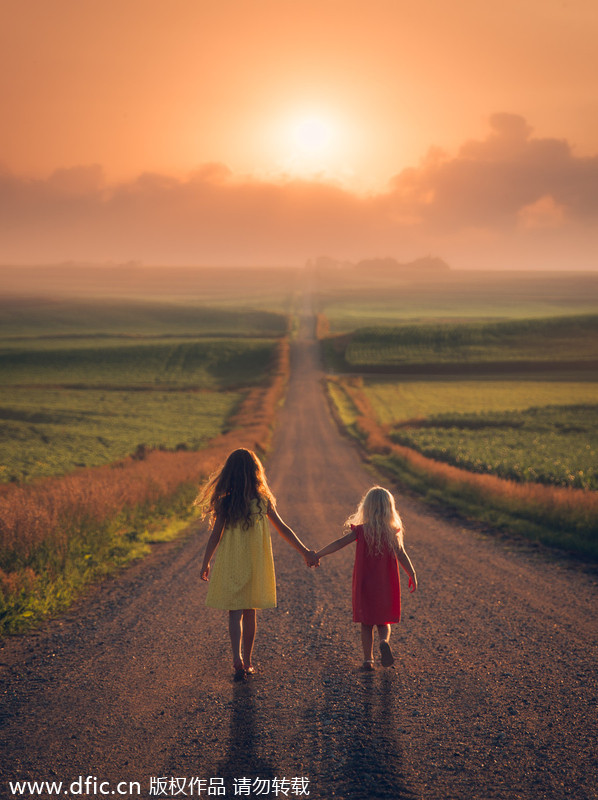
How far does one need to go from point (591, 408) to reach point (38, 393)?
4910cm

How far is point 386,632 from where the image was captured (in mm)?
7727

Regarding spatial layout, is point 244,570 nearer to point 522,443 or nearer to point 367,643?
point 367,643

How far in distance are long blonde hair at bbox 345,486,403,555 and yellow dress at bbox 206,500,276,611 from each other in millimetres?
1202

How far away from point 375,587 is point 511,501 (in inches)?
514

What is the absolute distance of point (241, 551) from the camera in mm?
7406

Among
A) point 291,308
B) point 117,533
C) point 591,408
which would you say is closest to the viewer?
point 117,533

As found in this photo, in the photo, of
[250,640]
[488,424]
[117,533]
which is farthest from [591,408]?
[250,640]

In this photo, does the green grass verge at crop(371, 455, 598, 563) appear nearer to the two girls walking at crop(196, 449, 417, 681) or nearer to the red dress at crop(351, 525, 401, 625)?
the red dress at crop(351, 525, 401, 625)

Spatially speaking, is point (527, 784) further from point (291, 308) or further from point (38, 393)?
point (291, 308)

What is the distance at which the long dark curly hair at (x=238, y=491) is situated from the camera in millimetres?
7414

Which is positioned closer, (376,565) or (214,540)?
(214,540)

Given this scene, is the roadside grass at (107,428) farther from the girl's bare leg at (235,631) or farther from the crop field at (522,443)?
the crop field at (522,443)

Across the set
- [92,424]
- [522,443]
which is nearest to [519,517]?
[522,443]

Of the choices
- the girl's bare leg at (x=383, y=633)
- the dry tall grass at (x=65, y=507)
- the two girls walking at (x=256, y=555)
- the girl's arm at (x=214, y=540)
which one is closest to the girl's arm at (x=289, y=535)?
the two girls walking at (x=256, y=555)
